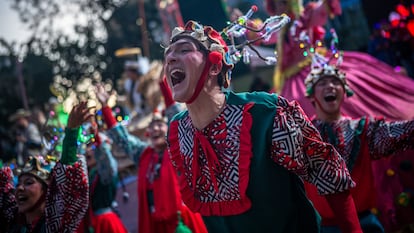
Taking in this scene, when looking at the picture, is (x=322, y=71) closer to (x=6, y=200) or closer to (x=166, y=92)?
(x=166, y=92)

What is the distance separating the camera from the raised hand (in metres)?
2.96

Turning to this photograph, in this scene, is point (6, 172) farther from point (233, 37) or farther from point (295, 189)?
point (295, 189)

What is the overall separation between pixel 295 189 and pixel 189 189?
52 centimetres

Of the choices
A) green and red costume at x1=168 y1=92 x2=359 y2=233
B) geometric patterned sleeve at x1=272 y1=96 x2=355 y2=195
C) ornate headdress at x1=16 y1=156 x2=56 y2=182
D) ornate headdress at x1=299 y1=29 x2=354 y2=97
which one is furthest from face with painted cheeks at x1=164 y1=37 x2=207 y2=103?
ornate headdress at x1=16 y1=156 x2=56 y2=182

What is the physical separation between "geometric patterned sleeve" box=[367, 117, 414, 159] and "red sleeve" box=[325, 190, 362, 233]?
947mm

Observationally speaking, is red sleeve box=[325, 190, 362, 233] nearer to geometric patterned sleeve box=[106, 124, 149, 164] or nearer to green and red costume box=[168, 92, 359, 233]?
green and red costume box=[168, 92, 359, 233]

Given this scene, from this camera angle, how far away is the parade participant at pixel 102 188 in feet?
14.3

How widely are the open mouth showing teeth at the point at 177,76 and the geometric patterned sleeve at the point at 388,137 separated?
55.6 inches

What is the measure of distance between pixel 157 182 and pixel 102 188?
2.15ft

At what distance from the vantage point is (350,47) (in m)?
9.29

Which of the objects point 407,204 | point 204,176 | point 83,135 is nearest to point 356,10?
point 407,204

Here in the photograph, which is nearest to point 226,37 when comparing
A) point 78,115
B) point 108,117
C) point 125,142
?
point 78,115

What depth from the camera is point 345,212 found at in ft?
6.91

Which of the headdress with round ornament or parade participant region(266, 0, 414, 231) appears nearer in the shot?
the headdress with round ornament
